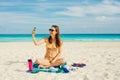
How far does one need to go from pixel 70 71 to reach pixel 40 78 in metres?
1.24

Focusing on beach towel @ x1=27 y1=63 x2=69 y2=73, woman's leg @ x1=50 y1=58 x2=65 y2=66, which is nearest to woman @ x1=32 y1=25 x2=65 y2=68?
woman's leg @ x1=50 y1=58 x2=65 y2=66

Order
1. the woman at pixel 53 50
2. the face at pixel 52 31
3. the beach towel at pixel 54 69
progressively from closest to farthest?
the beach towel at pixel 54 69 < the face at pixel 52 31 < the woman at pixel 53 50

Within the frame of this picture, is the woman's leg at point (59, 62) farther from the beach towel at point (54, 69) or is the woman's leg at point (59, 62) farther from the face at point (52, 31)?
the face at point (52, 31)

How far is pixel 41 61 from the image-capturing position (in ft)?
27.5

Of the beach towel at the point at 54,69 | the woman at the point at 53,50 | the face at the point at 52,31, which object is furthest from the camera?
the woman at the point at 53,50

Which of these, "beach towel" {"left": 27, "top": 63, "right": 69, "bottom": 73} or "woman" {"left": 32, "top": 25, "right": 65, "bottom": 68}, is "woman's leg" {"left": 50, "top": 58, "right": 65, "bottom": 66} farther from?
"beach towel" {"left": 27, "top": 63, "right": 69, "bottom": 73}

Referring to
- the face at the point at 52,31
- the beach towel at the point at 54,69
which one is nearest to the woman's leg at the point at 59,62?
the beach towel at the point at 54,69

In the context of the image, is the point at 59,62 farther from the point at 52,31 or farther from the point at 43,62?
the point at 52,31

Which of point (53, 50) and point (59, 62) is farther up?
point (53, 50)

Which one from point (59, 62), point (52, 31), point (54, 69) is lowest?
point (54, 69)

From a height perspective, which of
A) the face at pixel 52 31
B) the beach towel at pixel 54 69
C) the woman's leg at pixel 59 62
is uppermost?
the face at pixel 52 31

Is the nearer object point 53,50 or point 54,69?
point 54,69

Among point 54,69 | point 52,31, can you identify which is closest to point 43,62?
point 54,69

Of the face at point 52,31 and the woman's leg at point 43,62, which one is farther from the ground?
the face at point 52,31
